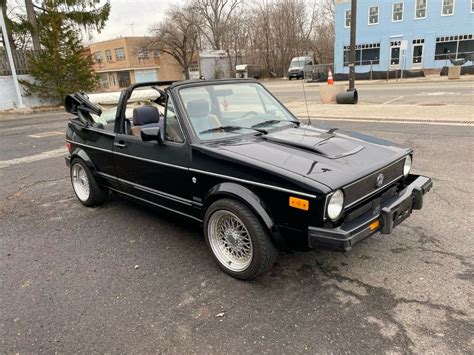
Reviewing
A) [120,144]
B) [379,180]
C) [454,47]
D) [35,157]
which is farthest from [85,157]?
[454,47]

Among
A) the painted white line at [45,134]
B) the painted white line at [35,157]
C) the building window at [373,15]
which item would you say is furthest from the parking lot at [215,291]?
the building window at [373,15]

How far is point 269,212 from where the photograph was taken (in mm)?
2920

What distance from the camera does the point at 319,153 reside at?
3.15 m

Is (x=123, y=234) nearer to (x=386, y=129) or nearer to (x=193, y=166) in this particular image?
(x=193, y=166)

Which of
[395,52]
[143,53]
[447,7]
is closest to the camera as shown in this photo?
[447,7]

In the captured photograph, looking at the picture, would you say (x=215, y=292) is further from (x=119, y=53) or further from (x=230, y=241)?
(x=119, y=53)

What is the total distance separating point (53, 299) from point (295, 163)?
2.27m

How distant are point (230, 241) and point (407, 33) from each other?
36.6m

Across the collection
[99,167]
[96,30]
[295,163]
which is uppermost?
[96,30]

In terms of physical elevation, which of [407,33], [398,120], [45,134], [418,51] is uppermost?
[407,33]

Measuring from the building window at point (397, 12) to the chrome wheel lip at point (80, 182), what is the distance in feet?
118

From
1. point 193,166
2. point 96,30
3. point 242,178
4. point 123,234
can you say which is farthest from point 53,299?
point 96,30

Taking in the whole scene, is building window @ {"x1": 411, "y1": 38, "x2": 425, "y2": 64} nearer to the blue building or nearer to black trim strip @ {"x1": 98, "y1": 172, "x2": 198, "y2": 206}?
the blue building

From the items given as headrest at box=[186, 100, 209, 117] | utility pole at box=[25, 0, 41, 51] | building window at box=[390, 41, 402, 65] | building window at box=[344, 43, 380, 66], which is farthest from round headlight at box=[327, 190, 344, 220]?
building window at box=[390, 41, 402, 65]
